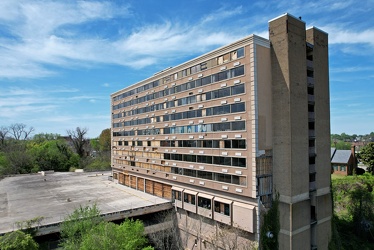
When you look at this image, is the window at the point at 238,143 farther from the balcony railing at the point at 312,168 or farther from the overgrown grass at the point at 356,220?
the overgrown grass at the point at 356,220

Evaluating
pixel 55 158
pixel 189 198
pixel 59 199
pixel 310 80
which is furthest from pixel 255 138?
pixel 55 158

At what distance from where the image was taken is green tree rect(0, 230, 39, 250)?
21531mm

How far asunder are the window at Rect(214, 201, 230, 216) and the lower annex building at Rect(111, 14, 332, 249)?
4.2 inches

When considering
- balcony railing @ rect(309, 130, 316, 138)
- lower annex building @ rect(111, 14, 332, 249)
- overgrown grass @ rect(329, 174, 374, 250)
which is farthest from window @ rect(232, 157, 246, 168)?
overgrown grass @ rect(329, 174, 374, 250)

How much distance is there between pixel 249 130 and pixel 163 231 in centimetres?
1767

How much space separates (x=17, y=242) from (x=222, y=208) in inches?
754

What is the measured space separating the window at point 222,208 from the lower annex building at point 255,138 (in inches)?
4.2

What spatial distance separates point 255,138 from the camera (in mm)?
25328

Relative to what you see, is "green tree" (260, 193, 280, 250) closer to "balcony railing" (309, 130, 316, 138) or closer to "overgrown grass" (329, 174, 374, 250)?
"balcony railing" (309, 130, 316, 138)

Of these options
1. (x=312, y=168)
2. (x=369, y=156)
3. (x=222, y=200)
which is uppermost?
(x=312, y=168)

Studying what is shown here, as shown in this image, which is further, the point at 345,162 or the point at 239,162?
the point at 345,162

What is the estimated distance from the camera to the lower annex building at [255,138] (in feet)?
83.8

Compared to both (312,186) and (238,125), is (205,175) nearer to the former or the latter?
(238,125)

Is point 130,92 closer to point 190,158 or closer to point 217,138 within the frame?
point 190,158
